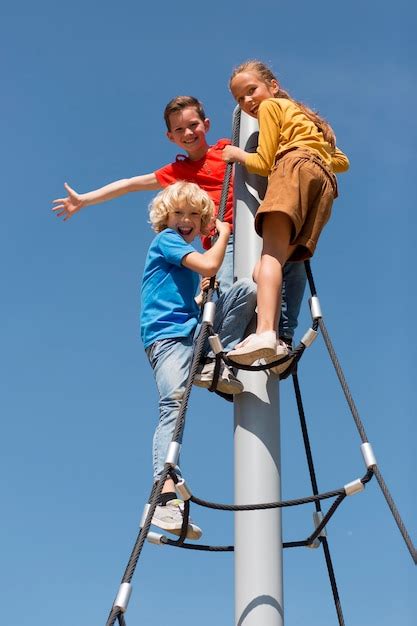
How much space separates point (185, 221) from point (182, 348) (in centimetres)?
78

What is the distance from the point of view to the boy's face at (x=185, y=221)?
19.1 feet

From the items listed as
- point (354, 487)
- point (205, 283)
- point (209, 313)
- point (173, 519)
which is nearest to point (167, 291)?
point (205, 283)

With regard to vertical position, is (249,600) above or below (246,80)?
below

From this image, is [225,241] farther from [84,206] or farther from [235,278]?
[84,206]

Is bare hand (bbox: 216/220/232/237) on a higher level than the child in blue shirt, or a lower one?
higher

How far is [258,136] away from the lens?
19.5ft

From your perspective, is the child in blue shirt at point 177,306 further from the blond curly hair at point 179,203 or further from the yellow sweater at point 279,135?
the yellow sweater at point 279,135

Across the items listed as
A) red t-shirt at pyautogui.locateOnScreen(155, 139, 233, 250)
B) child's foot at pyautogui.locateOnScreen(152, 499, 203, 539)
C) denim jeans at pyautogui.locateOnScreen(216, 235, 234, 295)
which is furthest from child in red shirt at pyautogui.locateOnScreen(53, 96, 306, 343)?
child's foot at pyautogui.locateOnScreen(152, 499, 203, 539)

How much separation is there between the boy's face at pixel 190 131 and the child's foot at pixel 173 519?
2.66 metres

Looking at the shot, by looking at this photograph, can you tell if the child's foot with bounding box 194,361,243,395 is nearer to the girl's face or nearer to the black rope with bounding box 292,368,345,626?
the black rope with bounding box 292,368,345,626

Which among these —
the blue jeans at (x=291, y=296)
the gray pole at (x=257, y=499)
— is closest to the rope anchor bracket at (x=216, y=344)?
the gray pole at (x=257, y=499)

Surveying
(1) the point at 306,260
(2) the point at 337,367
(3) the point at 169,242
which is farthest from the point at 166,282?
(2) the point at 337,367

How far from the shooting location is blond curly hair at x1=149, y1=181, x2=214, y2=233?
578 cm

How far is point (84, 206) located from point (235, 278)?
5.77 ft
